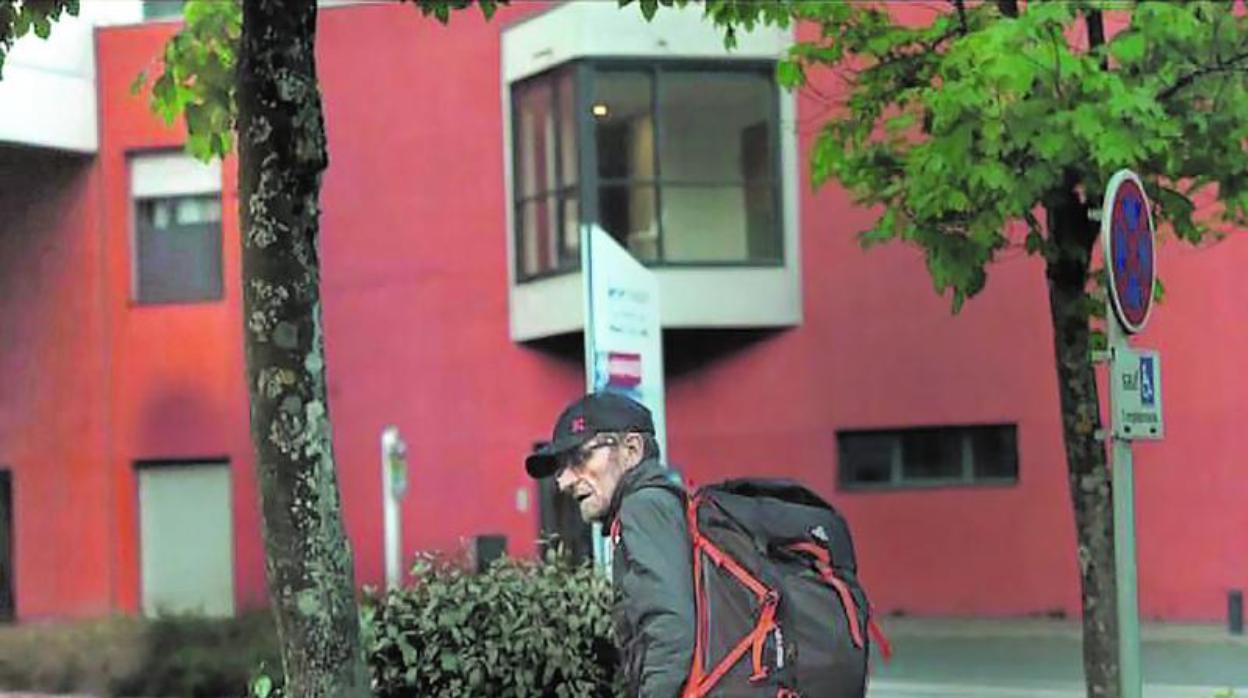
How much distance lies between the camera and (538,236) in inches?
791

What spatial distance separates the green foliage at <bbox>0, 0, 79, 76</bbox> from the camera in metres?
6.77

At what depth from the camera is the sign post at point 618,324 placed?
9.74 m

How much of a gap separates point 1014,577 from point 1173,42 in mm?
10957

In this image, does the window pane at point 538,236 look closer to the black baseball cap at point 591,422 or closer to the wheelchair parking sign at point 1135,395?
the wheelchair parking sign at point 1135,395

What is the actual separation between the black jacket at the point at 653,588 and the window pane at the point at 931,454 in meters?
15.5

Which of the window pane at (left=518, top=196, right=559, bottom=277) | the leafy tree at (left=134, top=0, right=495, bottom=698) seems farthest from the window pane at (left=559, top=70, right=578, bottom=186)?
the leafy tree at (left=134, top=0, right=495, bottom=698)

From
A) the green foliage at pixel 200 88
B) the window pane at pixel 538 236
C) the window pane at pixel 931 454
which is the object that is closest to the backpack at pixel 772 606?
the green foliage at pixel 200 88

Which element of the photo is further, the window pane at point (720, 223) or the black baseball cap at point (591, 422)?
the window pane at point (720, 223)

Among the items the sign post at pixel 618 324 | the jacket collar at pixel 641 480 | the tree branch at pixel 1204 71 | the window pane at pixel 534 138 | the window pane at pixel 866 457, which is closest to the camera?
the jacket collar at pixel 641 480

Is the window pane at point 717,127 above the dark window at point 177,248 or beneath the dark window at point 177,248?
above

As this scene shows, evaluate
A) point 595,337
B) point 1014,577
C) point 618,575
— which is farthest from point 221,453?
point 618,575

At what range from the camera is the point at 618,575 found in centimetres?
366

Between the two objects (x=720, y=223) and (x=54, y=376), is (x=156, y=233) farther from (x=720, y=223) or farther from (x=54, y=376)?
(x=720, y=223)

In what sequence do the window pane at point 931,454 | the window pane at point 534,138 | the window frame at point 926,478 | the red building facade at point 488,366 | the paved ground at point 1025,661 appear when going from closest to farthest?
the paved ground at point 1025,661, the red building facade at point 488,366, the window frame at point 926,478, the window pane at point 931,454, the window pane at point 534,138
